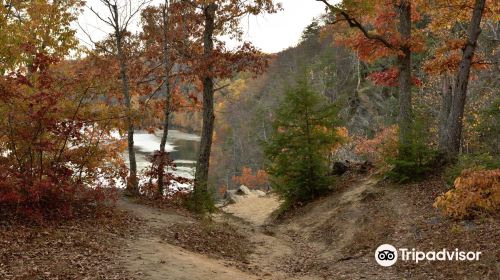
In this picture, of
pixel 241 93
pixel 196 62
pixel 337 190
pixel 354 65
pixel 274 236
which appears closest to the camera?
pixel 274 236

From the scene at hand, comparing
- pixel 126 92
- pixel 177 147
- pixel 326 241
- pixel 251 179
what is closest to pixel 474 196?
pixel 326 241

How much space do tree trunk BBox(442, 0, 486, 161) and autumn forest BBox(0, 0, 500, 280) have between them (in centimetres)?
4

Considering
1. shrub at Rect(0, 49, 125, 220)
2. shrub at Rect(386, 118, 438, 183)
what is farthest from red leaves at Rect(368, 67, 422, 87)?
shrub at Rect(0, 49, 125, 220)

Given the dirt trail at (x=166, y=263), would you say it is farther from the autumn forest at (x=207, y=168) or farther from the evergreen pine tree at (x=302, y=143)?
the evergreen pine tree at (x=302, y=143)

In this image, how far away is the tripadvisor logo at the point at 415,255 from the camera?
27.4 ft

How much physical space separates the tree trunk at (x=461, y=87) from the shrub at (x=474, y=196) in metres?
4.91

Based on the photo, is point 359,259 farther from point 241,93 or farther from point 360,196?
point 241,93

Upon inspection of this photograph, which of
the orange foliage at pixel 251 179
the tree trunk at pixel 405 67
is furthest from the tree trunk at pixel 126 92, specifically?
the orange foliage at pixel 251 179

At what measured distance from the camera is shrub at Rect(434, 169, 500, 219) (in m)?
9.45

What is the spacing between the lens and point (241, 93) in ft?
273

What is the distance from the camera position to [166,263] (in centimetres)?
837

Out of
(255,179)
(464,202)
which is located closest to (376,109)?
(255,179)

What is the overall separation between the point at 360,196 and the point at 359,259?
4868 millimetres

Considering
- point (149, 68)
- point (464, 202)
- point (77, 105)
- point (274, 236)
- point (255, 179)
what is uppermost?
point (149, 68)
